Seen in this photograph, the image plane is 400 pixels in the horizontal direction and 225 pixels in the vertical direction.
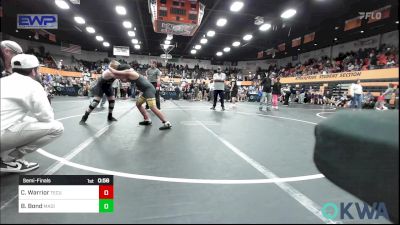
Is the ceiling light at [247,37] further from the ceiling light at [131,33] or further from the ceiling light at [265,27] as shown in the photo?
the ceiling light at [131,33]

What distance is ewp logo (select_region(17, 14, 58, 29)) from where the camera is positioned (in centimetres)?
1164

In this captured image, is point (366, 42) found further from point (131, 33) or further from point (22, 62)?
point (22, 62)

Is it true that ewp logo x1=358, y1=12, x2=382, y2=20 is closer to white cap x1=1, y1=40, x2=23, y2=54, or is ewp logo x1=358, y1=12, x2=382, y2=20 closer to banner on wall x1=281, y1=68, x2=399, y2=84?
banner on wall x1=281, y1=68, x2=399, y2=84

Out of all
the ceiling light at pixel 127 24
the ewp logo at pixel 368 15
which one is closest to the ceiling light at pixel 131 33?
the ceiling light at pixel 127 24

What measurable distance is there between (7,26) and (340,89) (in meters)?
27.4

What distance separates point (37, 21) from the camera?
488 inches

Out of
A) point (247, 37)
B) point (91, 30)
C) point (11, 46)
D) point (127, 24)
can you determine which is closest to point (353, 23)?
point (247, 37)

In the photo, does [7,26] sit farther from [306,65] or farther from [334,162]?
[306,65]

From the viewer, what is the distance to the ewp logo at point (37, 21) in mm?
11645

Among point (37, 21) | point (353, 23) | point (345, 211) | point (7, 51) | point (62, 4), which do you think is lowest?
point (345, 211)

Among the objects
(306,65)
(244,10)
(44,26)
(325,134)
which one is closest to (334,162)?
(325,134)

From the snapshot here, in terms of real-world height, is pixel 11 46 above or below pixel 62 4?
below

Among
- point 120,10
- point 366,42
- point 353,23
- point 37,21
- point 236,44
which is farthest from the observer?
point 236,44

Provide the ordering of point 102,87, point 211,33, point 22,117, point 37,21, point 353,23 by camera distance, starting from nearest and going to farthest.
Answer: point 22,117 → point 102,87 → point 37,21 → point 353,23 → point 211,33
